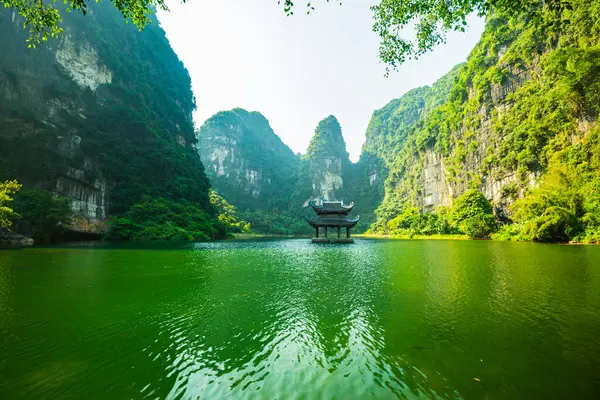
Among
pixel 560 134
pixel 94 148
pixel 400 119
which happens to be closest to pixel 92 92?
pixel 94 148

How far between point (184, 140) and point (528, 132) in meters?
62.8

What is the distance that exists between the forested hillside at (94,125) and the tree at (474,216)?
38016 millimetres

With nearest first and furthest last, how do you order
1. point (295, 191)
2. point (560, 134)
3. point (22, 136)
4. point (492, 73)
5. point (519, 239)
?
1. point (519, 239)
2. point (22, 136)
3. point (560, 134)
4. point (492, 73)
5. point (295, 191)

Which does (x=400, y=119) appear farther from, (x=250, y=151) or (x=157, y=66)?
(x=157, y=66)

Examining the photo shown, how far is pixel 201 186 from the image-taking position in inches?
2010

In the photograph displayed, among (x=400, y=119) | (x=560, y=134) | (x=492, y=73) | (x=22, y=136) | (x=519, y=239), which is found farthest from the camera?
(x=400, y=119)

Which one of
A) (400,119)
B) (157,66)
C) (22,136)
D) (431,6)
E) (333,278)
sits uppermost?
(400,119)

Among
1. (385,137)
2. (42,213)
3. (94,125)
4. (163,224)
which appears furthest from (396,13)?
(385,137)

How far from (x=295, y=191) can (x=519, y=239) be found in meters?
91.2

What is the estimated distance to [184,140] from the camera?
5825 centimetres

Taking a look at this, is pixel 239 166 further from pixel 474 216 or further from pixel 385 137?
pixel 474 216

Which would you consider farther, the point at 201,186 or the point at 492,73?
the point at 201,186

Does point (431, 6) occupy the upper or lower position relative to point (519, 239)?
upper

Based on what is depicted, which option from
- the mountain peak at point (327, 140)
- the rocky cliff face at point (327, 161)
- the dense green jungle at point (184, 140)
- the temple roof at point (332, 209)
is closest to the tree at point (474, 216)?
the dense green jungle at point (184, 140)
